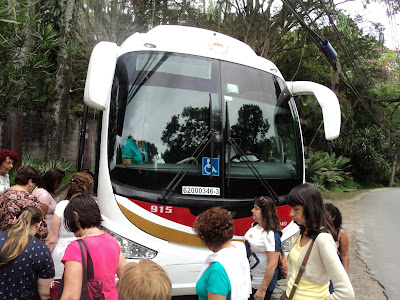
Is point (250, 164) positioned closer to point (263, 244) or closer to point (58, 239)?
point (263, 244)

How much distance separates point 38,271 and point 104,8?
16415 mm

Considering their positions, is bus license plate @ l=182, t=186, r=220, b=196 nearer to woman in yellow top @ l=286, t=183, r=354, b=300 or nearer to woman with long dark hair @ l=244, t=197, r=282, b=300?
woman with long dark hair @ l=244, t=197, r=282, b=300

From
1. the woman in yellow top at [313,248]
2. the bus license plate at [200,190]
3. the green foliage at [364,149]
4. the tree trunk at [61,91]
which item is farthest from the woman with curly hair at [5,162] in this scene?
the green foliage at [364,149]

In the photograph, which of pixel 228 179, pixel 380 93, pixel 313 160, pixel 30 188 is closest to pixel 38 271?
pixel 30 188

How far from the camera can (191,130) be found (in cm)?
402

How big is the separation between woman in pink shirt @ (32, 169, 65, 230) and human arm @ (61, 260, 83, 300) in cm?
201

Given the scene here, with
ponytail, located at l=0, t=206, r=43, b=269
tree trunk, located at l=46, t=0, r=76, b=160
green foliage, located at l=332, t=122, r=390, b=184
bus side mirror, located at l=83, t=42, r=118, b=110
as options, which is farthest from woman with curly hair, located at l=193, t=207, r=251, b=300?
green foliage, located at l=332, t=122, r=390, b=184

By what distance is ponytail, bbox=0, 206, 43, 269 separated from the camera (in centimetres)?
237

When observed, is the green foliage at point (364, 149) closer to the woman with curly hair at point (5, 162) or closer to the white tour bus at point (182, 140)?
the white tour bus at point (182, 140)

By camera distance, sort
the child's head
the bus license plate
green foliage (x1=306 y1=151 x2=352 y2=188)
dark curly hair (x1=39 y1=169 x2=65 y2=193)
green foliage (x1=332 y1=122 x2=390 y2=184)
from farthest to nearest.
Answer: green foliage (x1=332 y1=122 x2=390 y2=184) → green foliage (x1=306 y1=151 x2=352 y2=188) → dark curly hair (x1=39 y1=169 x2=65 y2=193) → the bus license plate → the child's head

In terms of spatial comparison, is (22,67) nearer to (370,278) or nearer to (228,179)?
(228,179)

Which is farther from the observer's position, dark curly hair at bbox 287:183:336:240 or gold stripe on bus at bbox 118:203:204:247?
gold stripe on bus at bbox 118:203:204:247

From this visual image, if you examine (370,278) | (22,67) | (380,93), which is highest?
(380,93)

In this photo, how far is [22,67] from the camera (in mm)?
8203
